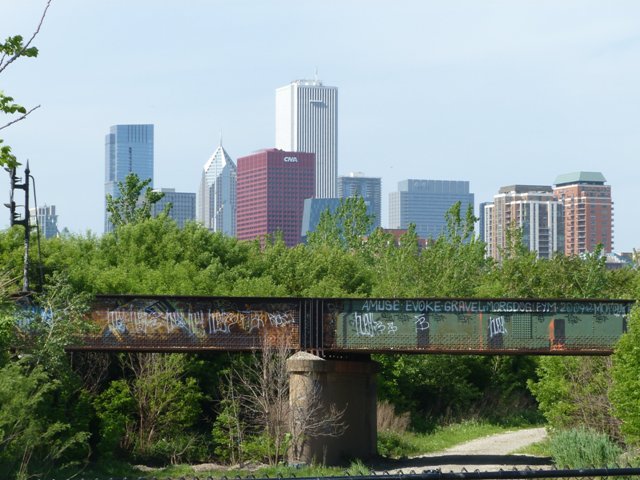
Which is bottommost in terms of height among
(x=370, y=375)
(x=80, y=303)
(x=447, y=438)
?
(x=447, y=438)

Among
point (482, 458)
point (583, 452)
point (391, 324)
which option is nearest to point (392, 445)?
point (482, 458)

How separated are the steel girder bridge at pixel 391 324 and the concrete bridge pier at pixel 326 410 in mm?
969

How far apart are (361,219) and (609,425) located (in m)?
82.3

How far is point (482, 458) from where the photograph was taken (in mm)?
44938

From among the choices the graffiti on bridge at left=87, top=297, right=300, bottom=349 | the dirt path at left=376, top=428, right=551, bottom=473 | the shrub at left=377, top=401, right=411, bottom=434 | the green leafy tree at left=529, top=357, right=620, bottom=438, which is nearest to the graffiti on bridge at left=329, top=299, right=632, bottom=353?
the graffiti on bridge at left=87, top=297, right=300, bottom=349

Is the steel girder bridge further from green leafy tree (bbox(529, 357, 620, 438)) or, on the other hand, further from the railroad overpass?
green leafy tree (bbox(529, 357, 620, 438))

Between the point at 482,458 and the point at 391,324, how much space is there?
6378 mm

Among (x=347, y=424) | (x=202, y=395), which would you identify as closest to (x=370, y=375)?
→ (x=347, y=424)

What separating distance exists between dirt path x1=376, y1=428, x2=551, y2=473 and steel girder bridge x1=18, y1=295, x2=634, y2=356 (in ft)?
12.7

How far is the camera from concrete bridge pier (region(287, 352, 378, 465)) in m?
41.4

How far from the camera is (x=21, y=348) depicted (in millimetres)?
37000

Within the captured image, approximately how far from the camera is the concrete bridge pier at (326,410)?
4144 cm

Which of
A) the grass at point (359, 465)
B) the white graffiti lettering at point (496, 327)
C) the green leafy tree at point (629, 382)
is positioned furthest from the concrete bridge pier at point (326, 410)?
the green leafy tree at point (629, 382)

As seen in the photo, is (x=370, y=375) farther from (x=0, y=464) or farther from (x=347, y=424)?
(x=0, y=464)
